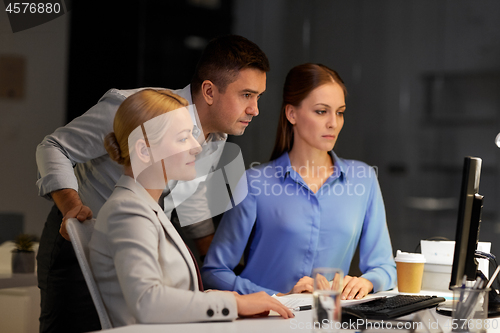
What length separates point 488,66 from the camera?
2.62 m

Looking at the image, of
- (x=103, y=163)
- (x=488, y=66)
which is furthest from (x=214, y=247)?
(x=488, y=66)

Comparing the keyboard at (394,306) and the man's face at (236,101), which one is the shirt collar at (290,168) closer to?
the man's face at (236,101)

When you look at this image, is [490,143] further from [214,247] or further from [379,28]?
[214,247]

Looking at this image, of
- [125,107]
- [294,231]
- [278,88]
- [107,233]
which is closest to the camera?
[107,233]

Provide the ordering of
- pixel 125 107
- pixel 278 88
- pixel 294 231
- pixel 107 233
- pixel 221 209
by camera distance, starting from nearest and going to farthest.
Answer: pixel 107 233
pixel 125 107
pixel 294 231
pixel 221 209
pixel 278 88

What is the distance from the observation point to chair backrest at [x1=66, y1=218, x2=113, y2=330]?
1282 mm

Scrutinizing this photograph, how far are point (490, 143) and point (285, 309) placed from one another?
1.89 meters

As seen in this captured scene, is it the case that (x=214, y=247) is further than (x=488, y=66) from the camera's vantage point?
No

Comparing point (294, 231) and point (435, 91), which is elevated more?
point (435, 91)

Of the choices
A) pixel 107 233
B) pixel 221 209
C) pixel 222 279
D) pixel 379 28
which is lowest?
pixel 222 279

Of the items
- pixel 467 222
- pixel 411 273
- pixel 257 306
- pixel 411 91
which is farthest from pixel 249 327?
pixel 411 91

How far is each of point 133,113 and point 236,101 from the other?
2.53ft

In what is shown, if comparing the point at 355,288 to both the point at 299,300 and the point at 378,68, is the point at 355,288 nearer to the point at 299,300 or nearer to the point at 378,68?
the point at 299,300

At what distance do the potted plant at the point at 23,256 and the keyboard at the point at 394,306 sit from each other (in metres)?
1.71
